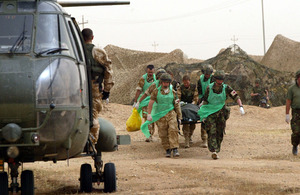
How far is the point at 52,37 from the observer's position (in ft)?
25.7

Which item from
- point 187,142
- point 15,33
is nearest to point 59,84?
point 15,33

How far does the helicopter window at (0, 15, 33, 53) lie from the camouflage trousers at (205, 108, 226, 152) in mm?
7204

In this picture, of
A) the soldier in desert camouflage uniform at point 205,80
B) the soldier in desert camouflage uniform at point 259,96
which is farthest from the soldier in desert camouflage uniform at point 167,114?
the soldier in desert camouflage uniform at point 259,96

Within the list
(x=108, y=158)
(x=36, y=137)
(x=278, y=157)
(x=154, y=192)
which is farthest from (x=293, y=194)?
(x=108, y=158)

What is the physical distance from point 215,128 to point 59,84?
24.7ft

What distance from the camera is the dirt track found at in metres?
9.38

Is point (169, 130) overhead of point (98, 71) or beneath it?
beneath

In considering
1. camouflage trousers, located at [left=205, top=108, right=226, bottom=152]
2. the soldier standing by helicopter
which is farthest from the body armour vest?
camouflage trousers, located at [left=205, top=108, right=226, bottom=152]

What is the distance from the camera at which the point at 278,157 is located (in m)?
14.3

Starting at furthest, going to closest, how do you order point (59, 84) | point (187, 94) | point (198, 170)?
point (187, 94), point (198, 170), point (59, 84)

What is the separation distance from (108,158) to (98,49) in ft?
19.6

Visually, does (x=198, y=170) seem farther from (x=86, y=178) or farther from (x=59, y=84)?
(x=59, y=84)

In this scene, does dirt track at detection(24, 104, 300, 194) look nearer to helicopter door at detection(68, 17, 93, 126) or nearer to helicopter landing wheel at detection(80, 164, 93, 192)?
helicopter landing wheel at detection(80, 164, 93, 192)

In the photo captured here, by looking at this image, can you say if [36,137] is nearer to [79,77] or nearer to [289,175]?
[79,77]
